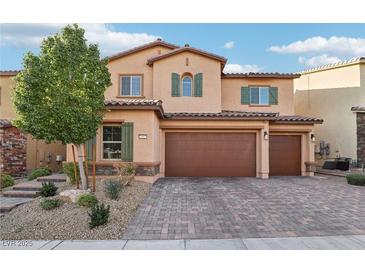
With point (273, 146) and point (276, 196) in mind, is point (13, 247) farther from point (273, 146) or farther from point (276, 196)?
point (273, 146)

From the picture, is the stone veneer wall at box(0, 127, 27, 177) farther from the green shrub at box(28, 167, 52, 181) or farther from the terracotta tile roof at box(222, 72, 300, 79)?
the terracotta tile roof at box(222, 72, 300, 79)

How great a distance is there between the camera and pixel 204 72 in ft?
49.5

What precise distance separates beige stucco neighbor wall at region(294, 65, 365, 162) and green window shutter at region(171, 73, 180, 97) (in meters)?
11.2

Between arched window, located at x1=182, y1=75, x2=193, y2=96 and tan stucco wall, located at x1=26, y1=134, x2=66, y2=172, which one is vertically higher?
arched window, located at x1=182, y1=75, x2=193, y2=96

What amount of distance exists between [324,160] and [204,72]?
10895mm

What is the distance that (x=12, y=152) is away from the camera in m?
13.2

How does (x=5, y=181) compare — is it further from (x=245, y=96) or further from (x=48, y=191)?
(x=245, y=96)

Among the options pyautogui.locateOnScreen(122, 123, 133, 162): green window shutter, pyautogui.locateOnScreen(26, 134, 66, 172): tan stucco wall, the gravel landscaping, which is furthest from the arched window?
the gravel landscaping

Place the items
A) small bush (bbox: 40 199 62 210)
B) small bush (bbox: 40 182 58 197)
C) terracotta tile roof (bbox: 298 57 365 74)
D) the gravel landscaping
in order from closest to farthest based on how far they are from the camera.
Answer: the gravel landscaping, small bush (bbox: 40 199 62 210), small bush (bbox: 40 182 58 197), terracotta tile roof (bbox: 298 57 365 74)

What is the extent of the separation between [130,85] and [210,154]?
673cm

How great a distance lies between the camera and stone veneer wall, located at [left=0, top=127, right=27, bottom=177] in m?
12.8

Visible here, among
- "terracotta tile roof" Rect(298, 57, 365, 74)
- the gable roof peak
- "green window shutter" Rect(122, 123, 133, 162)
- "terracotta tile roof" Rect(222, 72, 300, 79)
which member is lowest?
"green window shutter" Rect(122, 123, 133, 162)

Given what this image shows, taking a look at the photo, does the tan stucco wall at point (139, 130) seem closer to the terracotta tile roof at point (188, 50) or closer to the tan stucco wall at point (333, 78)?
the terracotta tile roof at point (188, 50)

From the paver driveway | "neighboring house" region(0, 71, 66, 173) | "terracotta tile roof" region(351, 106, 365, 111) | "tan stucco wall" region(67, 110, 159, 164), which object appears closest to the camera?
the paver driveway
